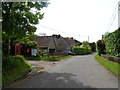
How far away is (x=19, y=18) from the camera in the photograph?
1162 centimetres

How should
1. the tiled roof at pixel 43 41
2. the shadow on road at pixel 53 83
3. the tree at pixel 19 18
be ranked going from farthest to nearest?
the tiled roof at pixel 43 41 < the tree at pixel 19 18 < the shadow on road at pixel 53 83

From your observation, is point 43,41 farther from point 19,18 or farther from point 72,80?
point 72,80

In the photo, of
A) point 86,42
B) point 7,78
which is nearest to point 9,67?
point 7,78

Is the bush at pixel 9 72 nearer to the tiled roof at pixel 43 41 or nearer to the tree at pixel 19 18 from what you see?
the tree at pixel 19 18

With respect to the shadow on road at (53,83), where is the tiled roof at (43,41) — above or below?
above

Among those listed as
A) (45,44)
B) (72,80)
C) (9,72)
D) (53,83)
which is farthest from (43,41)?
(53,83)

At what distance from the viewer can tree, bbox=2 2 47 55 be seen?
1110cm

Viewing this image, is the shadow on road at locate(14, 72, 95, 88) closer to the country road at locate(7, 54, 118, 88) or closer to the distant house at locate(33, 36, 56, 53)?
the country road at locate(7, 54, 118, 88)

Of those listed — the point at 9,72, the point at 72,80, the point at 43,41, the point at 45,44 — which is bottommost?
the point at 72,80

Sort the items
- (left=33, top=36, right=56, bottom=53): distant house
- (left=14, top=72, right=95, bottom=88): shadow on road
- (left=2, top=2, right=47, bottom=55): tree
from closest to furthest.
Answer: (left=14, top=72, right=95, bottom=88): shadow on road, (left=2, top=2, right=47, bottom=55): tree, (left=33, top=36, right=56, bottom=53): distant house

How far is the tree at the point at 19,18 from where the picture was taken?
36.4ft

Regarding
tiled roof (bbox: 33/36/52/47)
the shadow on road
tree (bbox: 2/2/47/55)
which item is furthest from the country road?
tiled roof (bbox: 33/36/52/47)

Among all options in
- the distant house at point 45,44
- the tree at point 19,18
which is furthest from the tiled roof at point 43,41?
the tree at point 19,18

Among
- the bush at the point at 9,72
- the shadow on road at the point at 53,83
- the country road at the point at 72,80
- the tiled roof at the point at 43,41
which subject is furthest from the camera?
the tiled roof at the point at 43,41
